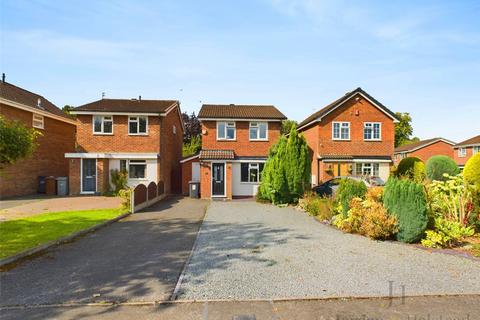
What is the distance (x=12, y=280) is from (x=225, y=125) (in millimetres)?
17512

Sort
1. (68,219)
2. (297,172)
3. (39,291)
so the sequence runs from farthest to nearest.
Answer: (297,172) < (68,219) < (39,291)

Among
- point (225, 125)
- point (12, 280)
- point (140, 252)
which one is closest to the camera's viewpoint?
point (12, 280)

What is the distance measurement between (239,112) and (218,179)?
578 centimetres

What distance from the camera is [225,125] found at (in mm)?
22125

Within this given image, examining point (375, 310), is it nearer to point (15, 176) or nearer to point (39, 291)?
point (39, 291)

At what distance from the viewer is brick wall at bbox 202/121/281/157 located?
2194 cm

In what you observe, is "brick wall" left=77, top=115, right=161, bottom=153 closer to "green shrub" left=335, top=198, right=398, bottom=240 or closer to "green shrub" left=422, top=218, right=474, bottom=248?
"green shrub" left=335, top=198, right=398, bottom=240

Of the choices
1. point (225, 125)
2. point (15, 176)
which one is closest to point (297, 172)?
point (225, 125)

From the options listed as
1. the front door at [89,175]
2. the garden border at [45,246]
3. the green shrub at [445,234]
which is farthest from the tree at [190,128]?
the green shrub at [445,234]

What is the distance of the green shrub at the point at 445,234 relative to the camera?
25.7 ft

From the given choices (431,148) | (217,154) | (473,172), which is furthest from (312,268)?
(431,148)

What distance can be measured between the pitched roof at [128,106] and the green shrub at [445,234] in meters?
16.9

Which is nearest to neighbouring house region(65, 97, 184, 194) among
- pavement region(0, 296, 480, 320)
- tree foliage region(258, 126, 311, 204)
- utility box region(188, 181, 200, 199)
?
utility box region(188, 181, 200, 199)

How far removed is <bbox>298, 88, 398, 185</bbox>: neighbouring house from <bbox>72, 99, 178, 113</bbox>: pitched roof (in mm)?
11381
